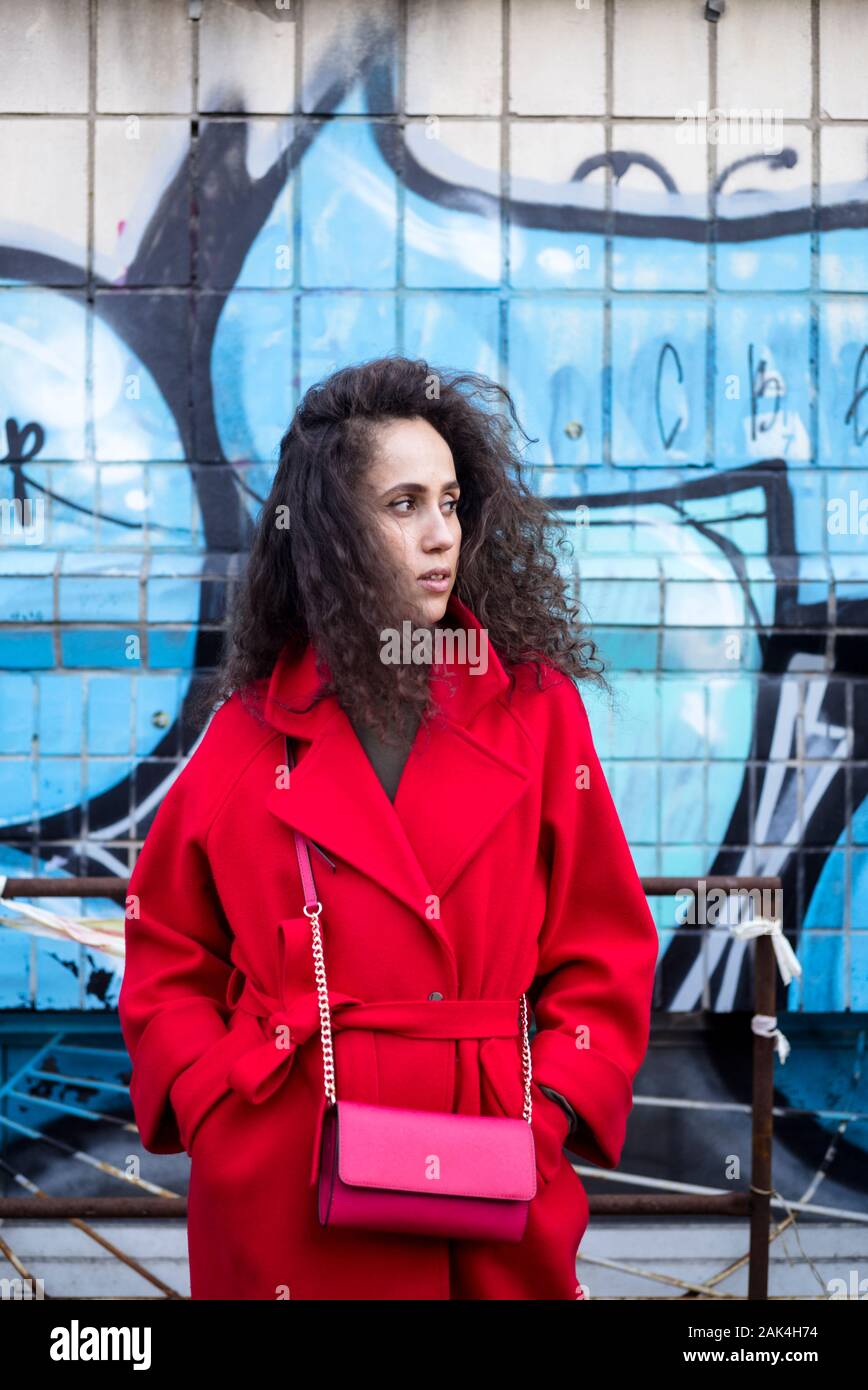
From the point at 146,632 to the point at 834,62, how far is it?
3035 millimetres

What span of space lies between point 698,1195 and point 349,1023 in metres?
1.72

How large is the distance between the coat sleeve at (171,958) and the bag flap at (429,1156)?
0.39 m

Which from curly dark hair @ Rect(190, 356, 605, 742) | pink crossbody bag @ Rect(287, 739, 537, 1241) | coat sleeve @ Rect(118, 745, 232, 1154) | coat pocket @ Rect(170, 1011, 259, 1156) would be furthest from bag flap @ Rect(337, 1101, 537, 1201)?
curly dark hair @ Rect(190, 356, 605, 742)

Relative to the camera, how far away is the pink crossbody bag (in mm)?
1884

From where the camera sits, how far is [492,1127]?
1932 millimetres

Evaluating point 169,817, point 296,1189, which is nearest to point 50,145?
point 169,817

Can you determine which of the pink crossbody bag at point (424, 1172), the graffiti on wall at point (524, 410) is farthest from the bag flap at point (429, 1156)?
the graffiti on wall at point (524, 410)

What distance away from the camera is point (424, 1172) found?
1882 mm

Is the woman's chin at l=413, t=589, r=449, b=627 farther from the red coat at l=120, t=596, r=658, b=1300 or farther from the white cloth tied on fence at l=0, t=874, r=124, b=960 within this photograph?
the white cloth tied on fence at l=0, t=874, r=124, b=960

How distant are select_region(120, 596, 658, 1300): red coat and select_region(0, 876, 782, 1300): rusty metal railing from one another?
3.87ft

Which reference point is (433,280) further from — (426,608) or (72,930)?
(426,608)

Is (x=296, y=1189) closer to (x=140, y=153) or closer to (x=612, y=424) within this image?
(x=612, y=424)

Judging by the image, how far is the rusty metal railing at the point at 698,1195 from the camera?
131 inches

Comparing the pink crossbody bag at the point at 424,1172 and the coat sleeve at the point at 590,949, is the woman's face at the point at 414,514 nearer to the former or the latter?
the coat sleeve at the point at 590,949
